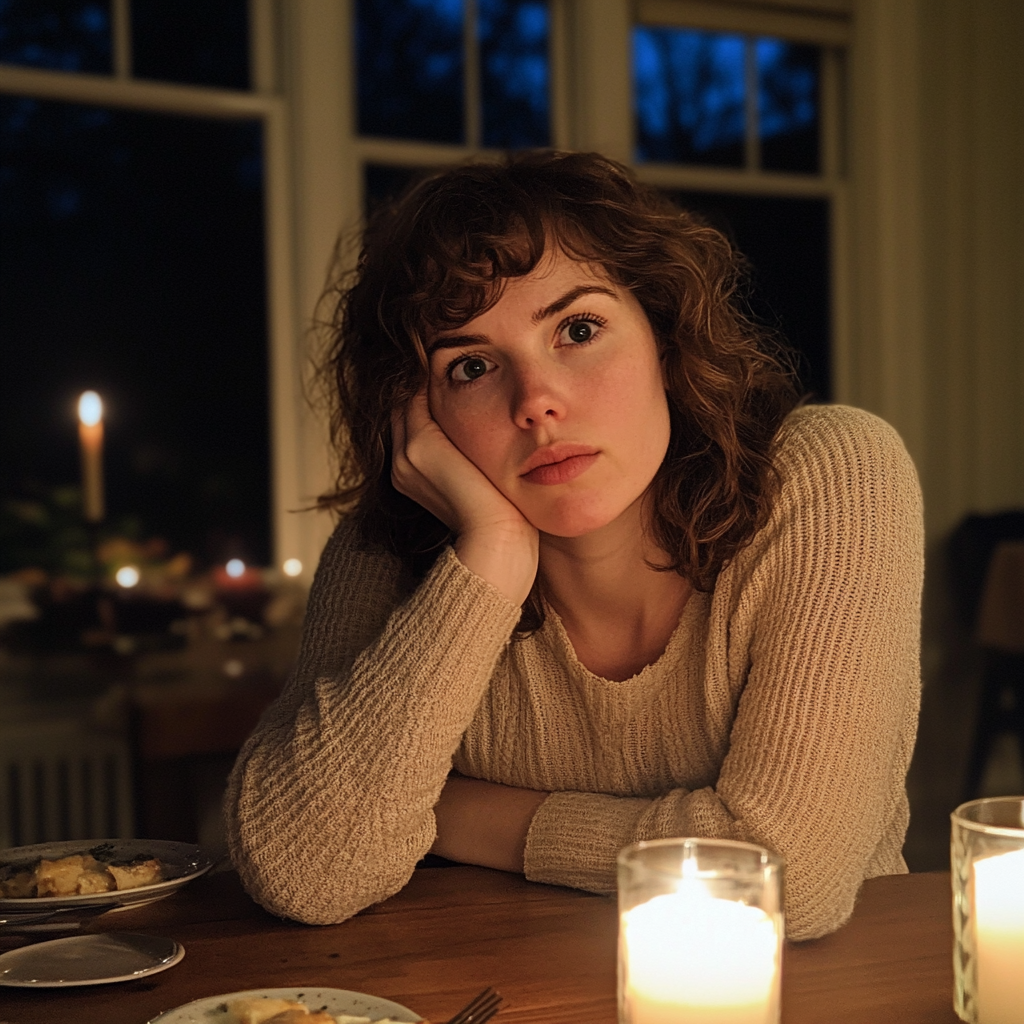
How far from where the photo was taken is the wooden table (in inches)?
32.4

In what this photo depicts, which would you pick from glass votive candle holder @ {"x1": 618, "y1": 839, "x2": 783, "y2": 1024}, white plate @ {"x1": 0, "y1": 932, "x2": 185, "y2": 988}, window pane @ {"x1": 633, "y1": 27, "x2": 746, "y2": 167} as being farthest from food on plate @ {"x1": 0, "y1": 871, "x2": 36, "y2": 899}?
window pane @ {"x1": 633, "y1": 27, "x2": 746, "y2": 167}

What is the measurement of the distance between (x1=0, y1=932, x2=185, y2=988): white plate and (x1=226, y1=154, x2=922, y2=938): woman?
16 cm

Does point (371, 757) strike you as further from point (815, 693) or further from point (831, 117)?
point (831, 117)

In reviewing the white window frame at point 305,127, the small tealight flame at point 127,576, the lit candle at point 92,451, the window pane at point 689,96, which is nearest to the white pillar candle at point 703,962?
the lit candle at point 92,451

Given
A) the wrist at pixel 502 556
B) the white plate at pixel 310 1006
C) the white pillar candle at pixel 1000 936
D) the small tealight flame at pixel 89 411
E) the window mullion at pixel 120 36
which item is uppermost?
the window mullion at pixel 120 36

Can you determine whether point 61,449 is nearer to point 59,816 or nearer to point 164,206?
point 164,206

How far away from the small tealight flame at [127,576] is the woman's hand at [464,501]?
1.74m

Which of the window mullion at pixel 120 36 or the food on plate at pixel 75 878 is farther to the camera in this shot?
the window mullion at pixel 120 36

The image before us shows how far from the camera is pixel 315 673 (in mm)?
1386

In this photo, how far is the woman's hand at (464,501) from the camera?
49.3 inches

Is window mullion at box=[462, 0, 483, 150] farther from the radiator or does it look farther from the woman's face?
the woman's face

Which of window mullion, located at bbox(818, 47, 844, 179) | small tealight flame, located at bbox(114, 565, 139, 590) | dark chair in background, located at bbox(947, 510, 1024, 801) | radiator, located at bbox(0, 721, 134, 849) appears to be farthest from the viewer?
window mullion, located at bbox(818, 47, 844, 179)

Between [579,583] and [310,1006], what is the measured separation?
27.1 inches

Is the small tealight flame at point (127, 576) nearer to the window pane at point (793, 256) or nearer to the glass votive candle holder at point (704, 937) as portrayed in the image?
the window pane at point (793, 256)
